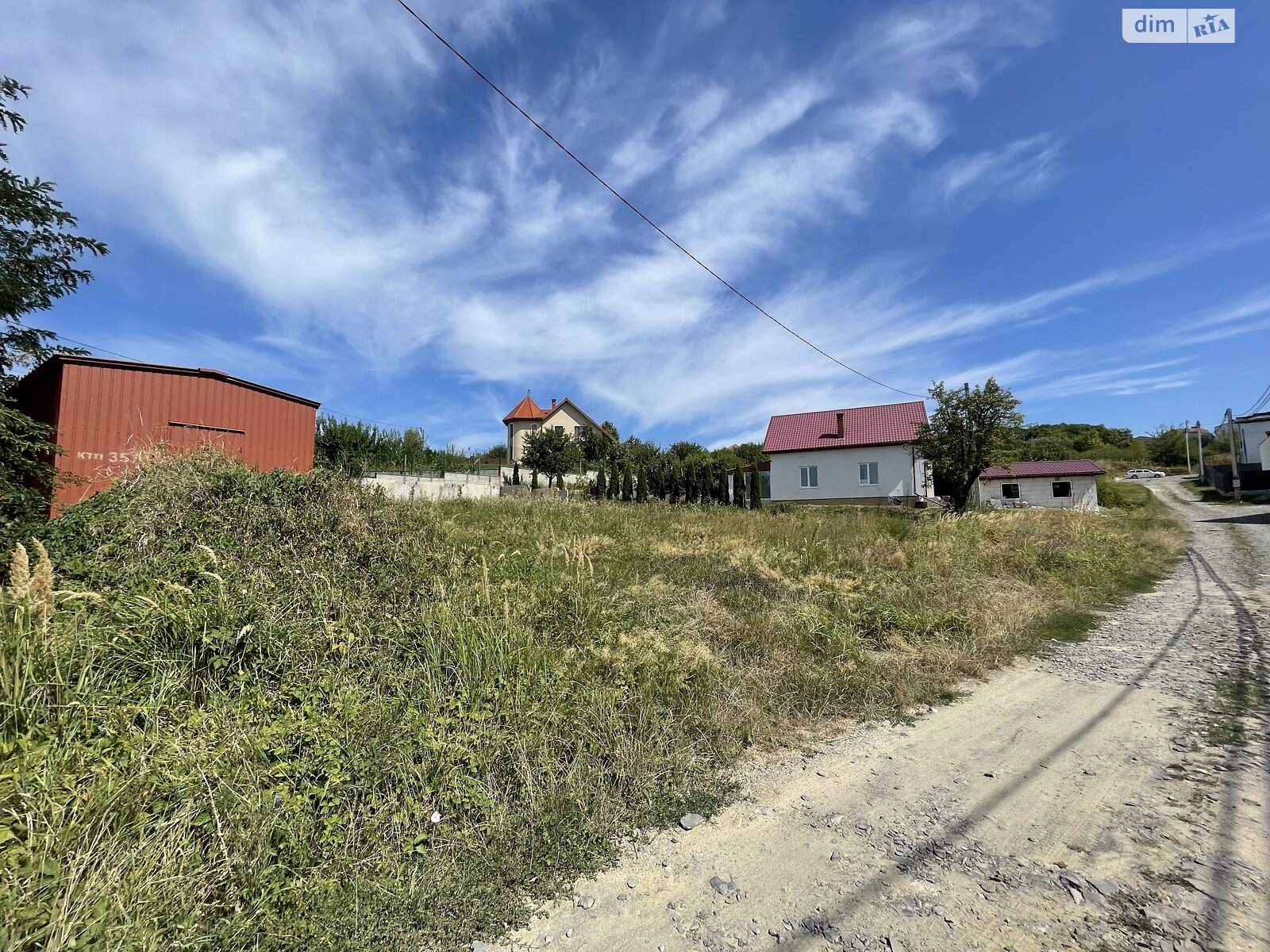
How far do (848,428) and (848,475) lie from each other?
2.78 meters

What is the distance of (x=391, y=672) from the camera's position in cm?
336

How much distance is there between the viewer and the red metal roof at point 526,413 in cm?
4869

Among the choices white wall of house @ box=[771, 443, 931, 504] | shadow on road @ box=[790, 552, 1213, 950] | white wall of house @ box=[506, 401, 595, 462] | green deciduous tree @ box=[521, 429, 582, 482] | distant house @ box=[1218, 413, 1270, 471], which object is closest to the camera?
shadow on road @ box=[790, 552, 1213, 950]

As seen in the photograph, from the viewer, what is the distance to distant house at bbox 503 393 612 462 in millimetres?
48375

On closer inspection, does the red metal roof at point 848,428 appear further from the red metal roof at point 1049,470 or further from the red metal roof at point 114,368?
the red metal roof at point 114,368

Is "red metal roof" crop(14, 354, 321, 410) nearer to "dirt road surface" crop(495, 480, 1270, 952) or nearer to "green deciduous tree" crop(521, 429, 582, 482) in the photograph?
"dirt road surface" crop(495, 480, 1270, 952)

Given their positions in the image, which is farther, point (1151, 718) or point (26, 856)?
point (1151, 718)

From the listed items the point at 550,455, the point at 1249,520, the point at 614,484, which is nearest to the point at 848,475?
the point at 614,484

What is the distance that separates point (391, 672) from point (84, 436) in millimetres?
9278

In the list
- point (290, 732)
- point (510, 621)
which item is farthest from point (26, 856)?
point (510, 621)

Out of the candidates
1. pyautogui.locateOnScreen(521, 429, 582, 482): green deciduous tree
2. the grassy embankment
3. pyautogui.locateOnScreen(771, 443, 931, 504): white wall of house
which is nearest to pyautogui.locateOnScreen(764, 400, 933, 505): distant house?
pyautogui.locateOnScreen(771, 443, 931, 504): white wall of house

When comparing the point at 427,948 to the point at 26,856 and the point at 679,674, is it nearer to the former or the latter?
the point at 26,856

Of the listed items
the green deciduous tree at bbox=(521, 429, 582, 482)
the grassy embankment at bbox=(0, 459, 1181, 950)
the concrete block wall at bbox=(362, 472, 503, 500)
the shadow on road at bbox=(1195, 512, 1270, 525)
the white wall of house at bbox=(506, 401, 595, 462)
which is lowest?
the grassy embankment at bbox=(0, 459, 1181, 950)

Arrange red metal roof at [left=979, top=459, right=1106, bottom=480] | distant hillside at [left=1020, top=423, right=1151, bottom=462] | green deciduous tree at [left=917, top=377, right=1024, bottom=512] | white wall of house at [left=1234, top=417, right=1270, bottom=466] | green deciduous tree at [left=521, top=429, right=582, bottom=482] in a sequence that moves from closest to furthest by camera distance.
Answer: green deciduous tree at [left=917, top=377, right=1024, bottom=512] → white wall of house at [left=1234, top=417, right=1270, bottom=466] → red metal roof at [left=979, top=459, right=1106, bottom=480] → green deciduous tree at [left=521, top=429, right=582, bottom=482] → distant hillside at [left=1020, top=423, right=1151, bottom=462]
